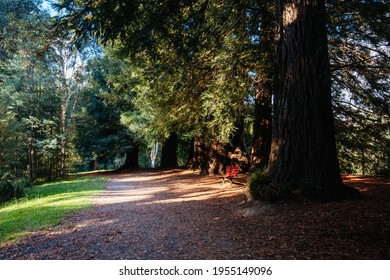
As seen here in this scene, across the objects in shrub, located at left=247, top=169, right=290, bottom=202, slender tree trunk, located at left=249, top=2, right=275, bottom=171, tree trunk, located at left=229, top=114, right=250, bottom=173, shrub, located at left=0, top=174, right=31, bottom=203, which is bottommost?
shrub, located at left=0, top=174, right=31, bottom=203

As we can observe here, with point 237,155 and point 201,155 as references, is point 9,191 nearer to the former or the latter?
point 201,155

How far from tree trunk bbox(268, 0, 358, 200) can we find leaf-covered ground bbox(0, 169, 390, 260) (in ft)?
1.65

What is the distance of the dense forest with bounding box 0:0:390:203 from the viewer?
5555 millimetres

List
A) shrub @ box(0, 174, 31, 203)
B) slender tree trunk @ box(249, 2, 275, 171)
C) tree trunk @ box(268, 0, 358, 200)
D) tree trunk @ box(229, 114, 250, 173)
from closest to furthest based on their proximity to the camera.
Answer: tree trunk @ box(268, 0, 358, 200), slender tree trunk @ box(249, 2, 275, 171), shrub @ box(0, 174, 31, 203), tree trunk @ box(229, 114, 250, 173)

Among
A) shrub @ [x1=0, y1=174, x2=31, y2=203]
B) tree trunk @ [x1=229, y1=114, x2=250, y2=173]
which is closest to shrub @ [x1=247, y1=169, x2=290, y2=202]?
tree trunk @ [x1=229, y1=114, x2=250, y2=173]

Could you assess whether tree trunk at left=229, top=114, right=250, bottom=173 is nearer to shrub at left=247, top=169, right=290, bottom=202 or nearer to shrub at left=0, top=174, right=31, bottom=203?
shrub at left=247, top=169, right=290, bottom=202

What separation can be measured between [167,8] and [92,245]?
5662mm

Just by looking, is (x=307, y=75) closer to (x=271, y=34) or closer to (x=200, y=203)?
(x=271, y=34)

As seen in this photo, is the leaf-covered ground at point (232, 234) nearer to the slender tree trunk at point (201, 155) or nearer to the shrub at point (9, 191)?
the shrub at point (9, 191)

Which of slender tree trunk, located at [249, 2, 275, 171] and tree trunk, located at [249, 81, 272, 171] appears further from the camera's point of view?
tree trunk, located at [249, 81, 272, 171]

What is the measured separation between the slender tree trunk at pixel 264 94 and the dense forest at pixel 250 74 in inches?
1.6

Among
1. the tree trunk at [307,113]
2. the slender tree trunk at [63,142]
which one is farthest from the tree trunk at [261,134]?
the slender tree trunk at [63,142]

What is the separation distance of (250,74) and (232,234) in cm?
585

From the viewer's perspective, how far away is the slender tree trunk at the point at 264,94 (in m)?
7.19
